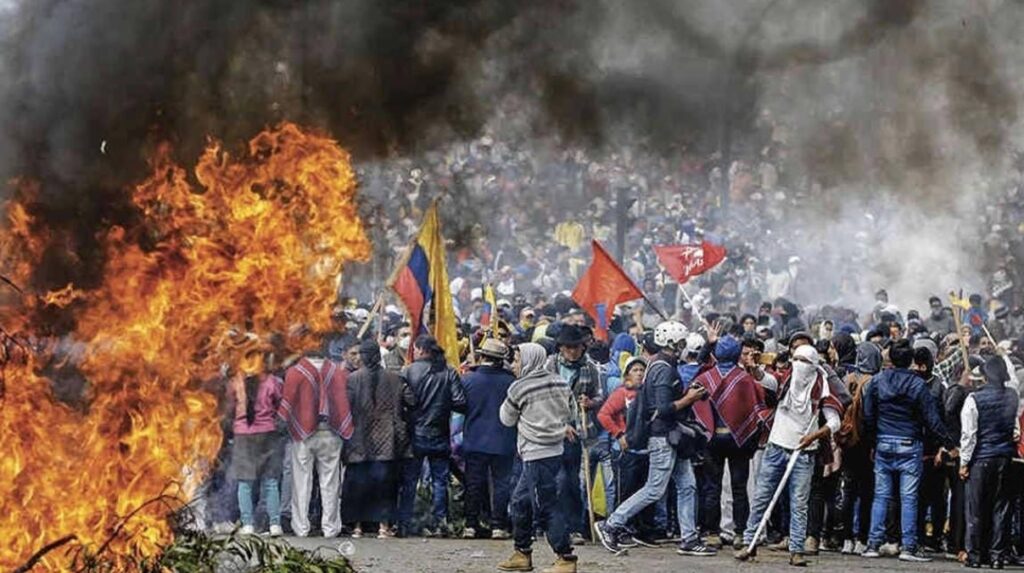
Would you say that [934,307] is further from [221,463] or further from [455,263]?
[221,463]

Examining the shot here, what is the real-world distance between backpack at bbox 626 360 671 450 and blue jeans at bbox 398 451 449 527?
187 centimetres

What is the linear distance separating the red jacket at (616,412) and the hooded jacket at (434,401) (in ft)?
4.23

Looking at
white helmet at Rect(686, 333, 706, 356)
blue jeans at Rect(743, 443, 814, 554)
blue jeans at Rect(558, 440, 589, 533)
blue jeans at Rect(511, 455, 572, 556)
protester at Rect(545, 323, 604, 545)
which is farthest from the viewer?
white helmet at Rect(686, 333, 706, 356)

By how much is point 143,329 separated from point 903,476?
644cm

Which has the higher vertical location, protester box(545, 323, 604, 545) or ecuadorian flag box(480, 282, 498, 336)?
ecuadorian flag box(480, 282, 498, 336)

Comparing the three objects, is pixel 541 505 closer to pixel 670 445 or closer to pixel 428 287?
pixel 670 445

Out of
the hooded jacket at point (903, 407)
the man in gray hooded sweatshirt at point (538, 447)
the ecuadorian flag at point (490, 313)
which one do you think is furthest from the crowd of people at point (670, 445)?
the ecuadorian flag at point (490, 313)

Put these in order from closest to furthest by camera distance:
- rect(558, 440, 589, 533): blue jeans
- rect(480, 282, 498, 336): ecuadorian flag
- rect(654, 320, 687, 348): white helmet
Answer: rect(558, 440, 589, 533): blue jeans, rect(654, 320, 687, 348): white helmet, rect(480, 282, 498, 336): ecuadorian flag

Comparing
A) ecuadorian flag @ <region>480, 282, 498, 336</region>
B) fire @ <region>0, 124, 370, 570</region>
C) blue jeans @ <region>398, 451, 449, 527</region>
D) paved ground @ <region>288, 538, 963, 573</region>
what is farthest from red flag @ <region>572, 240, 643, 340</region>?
fire @ <region>0, 124, 370, 570</region>

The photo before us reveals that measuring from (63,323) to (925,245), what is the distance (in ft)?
65.8

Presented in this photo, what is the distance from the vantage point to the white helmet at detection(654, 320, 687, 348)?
13.4 metres

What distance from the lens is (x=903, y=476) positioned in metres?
13.1

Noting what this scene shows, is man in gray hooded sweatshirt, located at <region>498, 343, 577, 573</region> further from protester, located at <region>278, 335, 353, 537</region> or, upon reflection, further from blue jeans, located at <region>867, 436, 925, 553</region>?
blue jeans, located at <region>867, 436, 925, 553</region>

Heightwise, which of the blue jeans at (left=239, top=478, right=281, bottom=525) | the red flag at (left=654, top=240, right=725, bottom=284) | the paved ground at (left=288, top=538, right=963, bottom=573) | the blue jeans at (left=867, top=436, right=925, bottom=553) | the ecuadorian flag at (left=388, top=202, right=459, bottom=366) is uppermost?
the red flag at (left=654, top=240, right=725, bottom=284)
